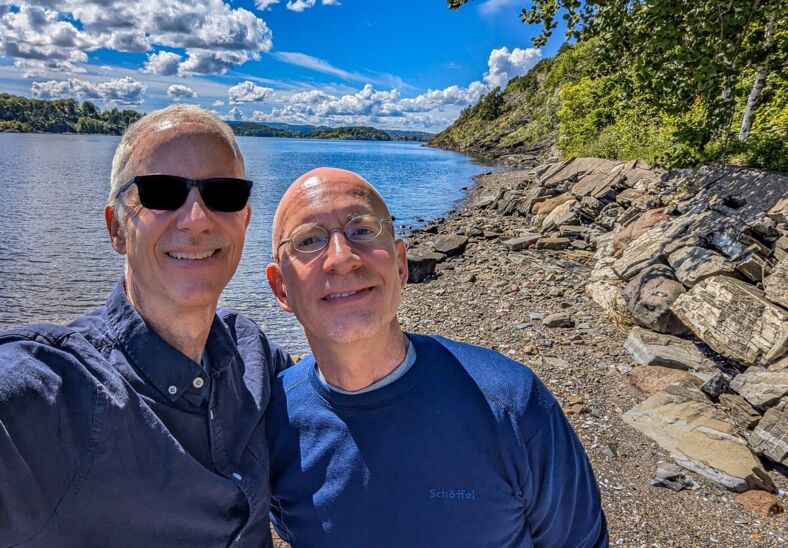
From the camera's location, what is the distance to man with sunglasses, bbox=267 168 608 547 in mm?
1991

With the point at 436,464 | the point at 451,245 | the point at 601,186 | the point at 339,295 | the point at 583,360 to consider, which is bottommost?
the point at 451,245

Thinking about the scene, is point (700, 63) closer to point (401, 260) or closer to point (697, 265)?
point (697, 265)

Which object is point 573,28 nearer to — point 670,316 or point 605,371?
point 670,316

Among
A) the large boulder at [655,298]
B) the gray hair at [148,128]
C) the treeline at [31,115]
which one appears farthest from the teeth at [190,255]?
the treeline at [31,115]

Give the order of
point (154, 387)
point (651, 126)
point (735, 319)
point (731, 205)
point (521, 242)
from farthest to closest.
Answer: point (651, 126) → point (521, 242) → point (731, 205) → point (735, 319) → point (154, 387)

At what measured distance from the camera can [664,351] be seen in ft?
24.2

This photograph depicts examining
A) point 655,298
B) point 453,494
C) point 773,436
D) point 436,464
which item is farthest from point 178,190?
point 655,298

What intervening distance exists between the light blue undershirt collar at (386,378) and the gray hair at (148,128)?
3.77 ft

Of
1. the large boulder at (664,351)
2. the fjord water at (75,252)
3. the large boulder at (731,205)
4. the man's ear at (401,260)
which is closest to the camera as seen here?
the man's ear at (401,260)

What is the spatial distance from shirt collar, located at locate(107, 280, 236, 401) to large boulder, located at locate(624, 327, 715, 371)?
695 centimetres

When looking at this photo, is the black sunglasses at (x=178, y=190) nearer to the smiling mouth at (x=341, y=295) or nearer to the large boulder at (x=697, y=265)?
the smiling mouth at (x=341, y=295)

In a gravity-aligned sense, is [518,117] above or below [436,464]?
above

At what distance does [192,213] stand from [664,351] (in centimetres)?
716

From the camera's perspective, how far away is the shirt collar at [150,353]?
1.85 metres
